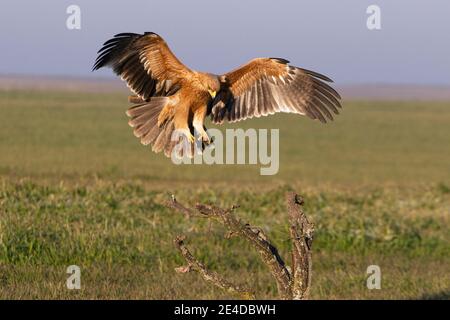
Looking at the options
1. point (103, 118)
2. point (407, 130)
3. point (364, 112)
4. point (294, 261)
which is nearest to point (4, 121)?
point (103, 118)

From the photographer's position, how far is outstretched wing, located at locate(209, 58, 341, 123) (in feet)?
31.9

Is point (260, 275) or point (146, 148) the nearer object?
point (260, 275)

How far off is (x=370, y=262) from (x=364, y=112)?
3923cm

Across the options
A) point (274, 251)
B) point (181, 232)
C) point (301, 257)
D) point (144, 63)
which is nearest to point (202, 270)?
point (274, 251)

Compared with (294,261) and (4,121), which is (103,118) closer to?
(4,121)

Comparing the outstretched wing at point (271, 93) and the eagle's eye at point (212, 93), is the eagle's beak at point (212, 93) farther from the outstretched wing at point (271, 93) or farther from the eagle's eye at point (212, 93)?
the outstretched wing at point (271, 93)

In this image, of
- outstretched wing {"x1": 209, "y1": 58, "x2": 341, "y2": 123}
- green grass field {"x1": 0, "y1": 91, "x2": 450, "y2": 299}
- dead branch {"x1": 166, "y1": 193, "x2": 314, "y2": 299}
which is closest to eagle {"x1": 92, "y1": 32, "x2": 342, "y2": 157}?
outstretched wing {"x1": 209, "y1": 58, "x2": 341, "y2": 123}

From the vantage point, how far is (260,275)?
35.4 feet

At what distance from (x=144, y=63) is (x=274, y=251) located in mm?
2945

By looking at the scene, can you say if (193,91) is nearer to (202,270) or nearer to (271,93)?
(271,93)

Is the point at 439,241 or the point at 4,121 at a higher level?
the point at 4,121

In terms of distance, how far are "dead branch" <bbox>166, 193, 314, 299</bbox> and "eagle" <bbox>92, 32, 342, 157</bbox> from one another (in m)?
2.02

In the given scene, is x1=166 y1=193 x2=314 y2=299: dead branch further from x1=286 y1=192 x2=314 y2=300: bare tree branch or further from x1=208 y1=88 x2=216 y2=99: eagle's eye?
x1=208 y1=88 x2=216 y2=99: eagle's eye

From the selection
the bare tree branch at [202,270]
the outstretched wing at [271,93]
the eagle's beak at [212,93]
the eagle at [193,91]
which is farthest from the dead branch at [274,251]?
the outstretched wing at [271,93]
